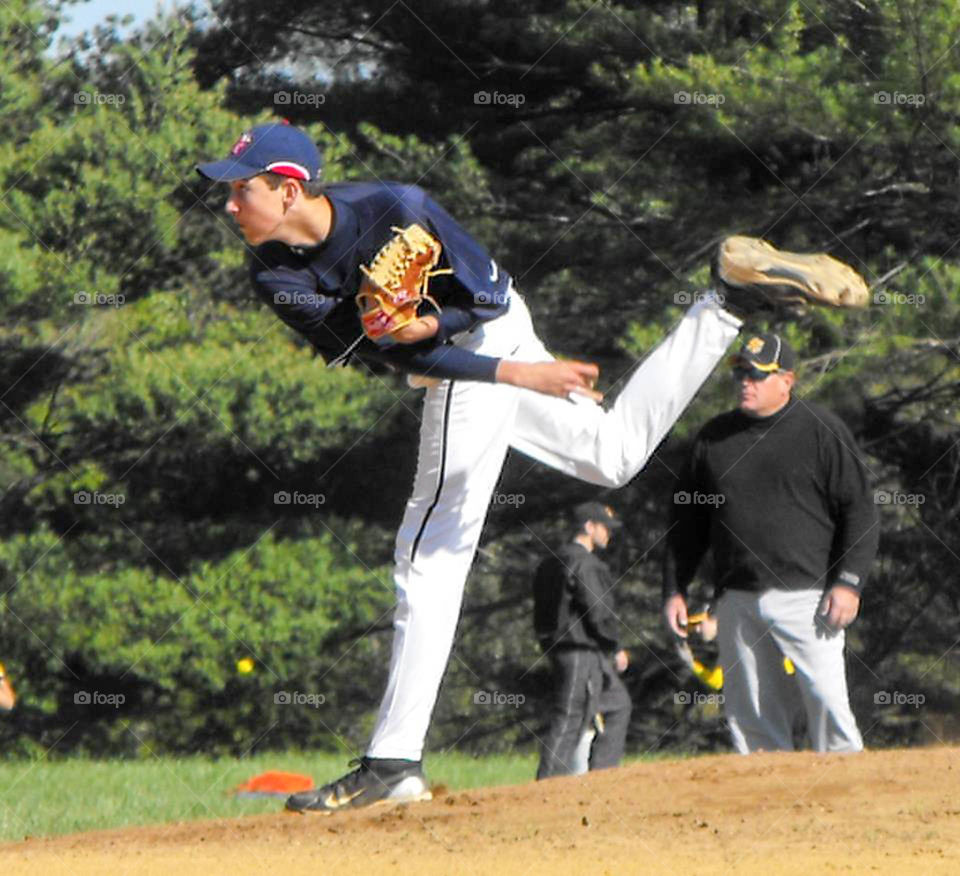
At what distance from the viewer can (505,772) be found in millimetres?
12258

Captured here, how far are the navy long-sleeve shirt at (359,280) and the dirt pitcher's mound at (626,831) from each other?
1.44m

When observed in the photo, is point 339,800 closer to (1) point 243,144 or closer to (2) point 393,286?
(2) point 393,286

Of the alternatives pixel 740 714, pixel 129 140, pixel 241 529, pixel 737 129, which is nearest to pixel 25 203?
pixel 129 140

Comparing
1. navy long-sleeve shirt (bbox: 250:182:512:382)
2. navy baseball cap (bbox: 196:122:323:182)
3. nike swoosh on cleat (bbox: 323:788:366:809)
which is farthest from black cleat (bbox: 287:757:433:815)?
navy baseball cap (bbox: 196:122:323:182)

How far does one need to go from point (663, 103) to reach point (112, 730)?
27.9ft

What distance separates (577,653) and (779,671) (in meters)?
1.75

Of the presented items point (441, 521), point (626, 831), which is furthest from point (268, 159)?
point (626, 831)

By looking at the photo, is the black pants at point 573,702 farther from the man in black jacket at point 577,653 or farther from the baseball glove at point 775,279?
the baseball glove at point 775,279

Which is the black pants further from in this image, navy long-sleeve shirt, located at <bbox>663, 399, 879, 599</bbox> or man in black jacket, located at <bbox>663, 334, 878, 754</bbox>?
navy long-sleeve shirt, located at <bbox>663, 399, 879, 599</bbox>

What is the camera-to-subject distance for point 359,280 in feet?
19.0

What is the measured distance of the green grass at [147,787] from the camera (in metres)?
9.52

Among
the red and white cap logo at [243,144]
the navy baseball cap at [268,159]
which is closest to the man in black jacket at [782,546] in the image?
the navy baseball cap at [268,159]

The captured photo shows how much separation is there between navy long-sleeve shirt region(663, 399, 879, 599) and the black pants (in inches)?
62.9

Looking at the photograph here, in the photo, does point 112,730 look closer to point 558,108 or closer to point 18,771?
point 18,771
